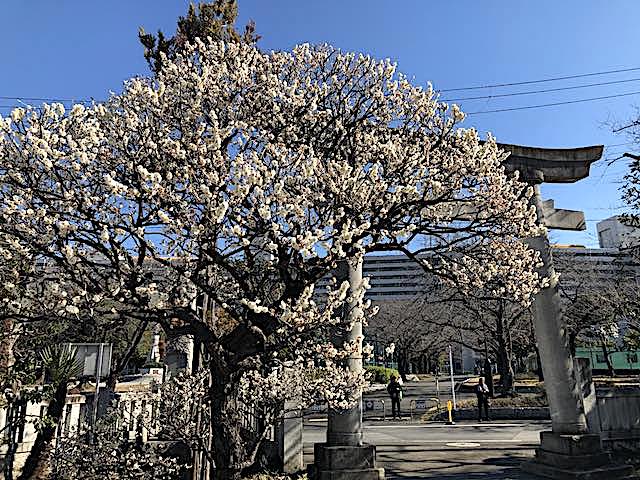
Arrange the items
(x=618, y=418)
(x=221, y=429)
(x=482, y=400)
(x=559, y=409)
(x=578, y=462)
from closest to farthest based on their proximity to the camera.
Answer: (x=221, y=429), (x=578, y=462), (x=559, y=409), (x=618, y=418), (x=482, y=400)

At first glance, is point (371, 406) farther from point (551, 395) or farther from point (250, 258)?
point (250, 258)

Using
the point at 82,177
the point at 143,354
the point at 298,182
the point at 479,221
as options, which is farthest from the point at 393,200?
the point at 143,354

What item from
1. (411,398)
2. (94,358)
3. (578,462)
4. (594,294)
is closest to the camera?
(94,358)

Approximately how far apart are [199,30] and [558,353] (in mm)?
10488

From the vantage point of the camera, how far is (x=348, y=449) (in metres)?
8.02

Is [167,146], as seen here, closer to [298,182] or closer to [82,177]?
[82,177]

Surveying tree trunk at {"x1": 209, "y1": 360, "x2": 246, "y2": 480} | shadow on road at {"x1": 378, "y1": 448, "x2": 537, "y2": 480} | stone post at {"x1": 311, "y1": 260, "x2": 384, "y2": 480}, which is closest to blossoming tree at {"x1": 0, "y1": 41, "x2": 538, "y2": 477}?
tree trunk at {"x1": 209, "y1": 360, "x2": 246, "y2": 480}

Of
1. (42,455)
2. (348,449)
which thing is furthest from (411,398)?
(42,455)

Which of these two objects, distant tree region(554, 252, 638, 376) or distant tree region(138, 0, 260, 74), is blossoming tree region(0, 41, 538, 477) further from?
distant tree region(554, 252, 638, 376)

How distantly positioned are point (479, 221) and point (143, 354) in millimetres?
26515

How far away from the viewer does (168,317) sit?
541 centimetres

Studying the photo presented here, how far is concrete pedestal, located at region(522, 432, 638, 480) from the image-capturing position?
28.2ft

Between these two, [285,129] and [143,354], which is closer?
[285,129]

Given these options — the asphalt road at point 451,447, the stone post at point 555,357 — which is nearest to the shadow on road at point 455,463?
the asphalt road at point 451,447
